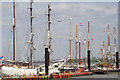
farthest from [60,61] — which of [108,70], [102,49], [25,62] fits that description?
[102,49]

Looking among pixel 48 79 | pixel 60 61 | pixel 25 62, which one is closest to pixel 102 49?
pixel 60 61

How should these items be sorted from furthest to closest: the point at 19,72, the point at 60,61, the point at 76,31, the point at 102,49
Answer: the point at 102,49, the point at 76,31, the point at 60,61, the point at 19,72

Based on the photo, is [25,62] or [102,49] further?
[102,49]

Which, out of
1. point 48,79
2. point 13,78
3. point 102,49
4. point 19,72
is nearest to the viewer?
point 13,78

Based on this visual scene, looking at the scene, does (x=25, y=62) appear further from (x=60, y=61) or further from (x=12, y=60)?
(x=60, y=61)

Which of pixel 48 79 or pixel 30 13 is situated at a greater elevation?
pixel 30 13

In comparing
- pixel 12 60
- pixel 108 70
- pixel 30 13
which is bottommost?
pixel 108 70

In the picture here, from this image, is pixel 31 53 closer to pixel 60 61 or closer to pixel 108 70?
pixel 60 61

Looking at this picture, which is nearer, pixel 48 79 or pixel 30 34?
pixel 48 79

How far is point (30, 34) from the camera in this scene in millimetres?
85250

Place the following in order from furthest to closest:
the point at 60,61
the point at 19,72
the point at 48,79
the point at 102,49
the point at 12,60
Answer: the point at 102,49 → the point at 60,61 → the point at 12,60 → the point at 19,72 → the point at 48,79

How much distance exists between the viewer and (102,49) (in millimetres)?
155000

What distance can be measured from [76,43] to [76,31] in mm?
5635

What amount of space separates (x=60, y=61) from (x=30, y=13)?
78.0 feet
